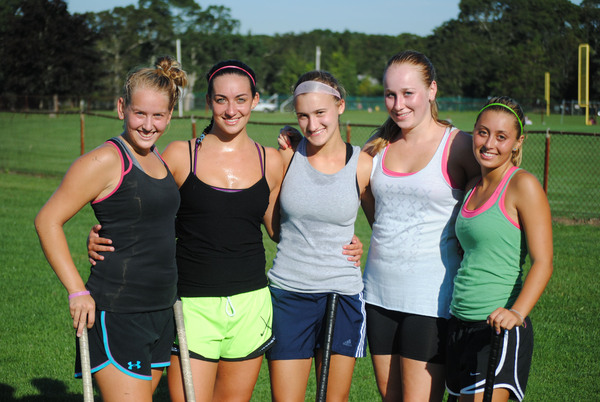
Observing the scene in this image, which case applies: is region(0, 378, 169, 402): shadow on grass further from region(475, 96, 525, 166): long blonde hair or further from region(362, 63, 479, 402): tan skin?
region(475, 96, 525, 166): long blonde hair

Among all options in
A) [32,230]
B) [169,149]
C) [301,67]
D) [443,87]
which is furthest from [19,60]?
[169,149]

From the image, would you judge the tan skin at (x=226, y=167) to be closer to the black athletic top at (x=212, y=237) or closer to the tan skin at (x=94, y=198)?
the black athletic top at (x=212, y=237)

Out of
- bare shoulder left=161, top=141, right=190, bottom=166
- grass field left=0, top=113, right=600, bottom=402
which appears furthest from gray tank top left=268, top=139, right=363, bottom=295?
grass field left=0, top=113, right=600, bottom=402

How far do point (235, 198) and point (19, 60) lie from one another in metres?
57.0

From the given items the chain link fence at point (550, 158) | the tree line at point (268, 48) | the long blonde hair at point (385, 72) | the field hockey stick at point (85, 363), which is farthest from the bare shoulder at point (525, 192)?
the tree line at point (268, 48)

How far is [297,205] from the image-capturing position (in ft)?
10.8

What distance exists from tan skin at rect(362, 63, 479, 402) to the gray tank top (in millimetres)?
236

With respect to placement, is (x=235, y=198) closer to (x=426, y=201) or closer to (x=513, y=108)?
(x=426, y=201)

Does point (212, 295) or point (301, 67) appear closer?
point (212, 295)

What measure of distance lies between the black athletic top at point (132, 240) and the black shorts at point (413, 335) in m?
1.23

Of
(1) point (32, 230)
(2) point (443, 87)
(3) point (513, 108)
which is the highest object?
(2) point (443, 87)

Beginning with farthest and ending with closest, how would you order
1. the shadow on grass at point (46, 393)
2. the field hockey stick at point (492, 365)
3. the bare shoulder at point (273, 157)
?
the shadow on grass at point (46, 393) < the bare shoulder at point (273, 157) < the field hockey stick at point (492, 365)

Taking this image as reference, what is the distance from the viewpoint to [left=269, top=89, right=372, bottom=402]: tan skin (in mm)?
3357

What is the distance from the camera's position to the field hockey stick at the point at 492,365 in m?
2.79
